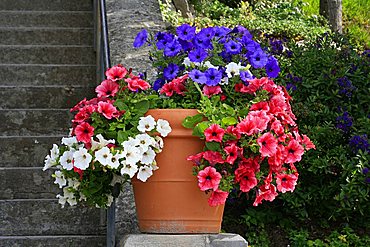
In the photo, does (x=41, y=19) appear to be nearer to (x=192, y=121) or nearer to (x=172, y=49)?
(x=172, y=49)

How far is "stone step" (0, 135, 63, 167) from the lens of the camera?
14.5 feet

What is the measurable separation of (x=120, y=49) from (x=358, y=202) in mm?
1544

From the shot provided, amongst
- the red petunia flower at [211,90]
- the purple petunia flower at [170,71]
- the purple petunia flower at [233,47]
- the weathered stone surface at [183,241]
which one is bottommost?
the weathered stone surface at [183,241]

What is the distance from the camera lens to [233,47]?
9.00 feet

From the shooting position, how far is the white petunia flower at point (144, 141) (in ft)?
8.18

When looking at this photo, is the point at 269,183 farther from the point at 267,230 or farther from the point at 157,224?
the point at 267,230

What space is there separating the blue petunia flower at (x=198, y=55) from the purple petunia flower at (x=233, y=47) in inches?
3.8

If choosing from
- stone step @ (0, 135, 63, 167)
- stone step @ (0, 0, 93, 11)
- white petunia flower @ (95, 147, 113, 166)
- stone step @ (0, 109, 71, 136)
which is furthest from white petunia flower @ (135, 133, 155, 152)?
stone step @ (0, 0, 93, 11)

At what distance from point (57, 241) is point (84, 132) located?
4.33ft

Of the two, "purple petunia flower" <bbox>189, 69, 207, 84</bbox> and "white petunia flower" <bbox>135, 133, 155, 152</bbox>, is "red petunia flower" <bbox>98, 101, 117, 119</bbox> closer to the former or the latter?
"white petunia flower" <bbox>135, 133, 155, 152</bbox>

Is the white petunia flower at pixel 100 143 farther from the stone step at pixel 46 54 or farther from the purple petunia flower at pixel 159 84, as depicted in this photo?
the stone step at pixel 46 54

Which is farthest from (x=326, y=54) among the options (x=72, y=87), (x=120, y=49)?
(x=72, y=87)

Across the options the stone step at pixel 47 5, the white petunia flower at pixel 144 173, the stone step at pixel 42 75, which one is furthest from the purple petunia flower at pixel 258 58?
the stone step at pixel 47 5

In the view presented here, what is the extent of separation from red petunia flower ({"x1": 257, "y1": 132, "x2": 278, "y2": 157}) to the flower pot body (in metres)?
0.24
